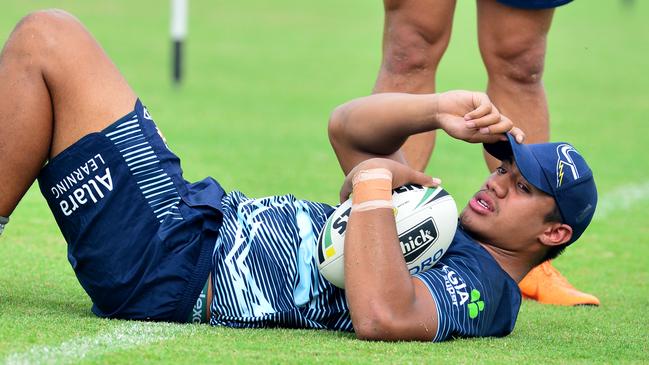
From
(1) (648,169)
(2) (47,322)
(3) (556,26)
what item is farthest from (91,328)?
(3) (556,26)

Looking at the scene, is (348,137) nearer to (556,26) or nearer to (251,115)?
(251,115)

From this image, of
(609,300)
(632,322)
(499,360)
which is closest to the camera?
(499,360)

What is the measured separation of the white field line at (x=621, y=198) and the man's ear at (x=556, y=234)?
332 cm

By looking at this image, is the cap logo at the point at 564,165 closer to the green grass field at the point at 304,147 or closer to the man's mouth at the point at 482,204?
the man's mouth at the point at 482,204

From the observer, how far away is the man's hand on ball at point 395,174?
13.6 feet

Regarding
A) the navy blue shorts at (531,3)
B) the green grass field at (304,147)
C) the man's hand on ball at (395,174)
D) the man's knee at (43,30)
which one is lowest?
the green grass field at (304,147)

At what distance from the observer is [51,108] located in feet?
13.8

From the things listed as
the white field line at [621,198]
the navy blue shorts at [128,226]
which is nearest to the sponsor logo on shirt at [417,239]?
the navy blue shorts at [128,226]

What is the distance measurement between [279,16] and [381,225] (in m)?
15.4

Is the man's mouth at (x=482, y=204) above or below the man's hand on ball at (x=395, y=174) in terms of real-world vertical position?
below

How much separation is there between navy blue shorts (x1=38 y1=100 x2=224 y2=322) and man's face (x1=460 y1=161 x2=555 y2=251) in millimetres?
988

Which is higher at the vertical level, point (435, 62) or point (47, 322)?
point (435, 62)

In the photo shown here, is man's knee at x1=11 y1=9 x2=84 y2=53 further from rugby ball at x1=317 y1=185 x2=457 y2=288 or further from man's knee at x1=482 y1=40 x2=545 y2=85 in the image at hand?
man's knee at x1=482 y1=40 x2=545 y2=85

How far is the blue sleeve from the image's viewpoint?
4102 millimetres
